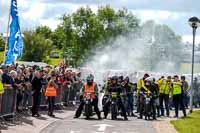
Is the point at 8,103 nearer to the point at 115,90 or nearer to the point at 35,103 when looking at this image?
the point at 35,103

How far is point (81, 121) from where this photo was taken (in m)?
25.3

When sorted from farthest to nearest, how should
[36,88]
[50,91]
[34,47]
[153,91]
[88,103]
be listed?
[34,47]
[153,91]
[50,91]
[88,103]
[36,88]

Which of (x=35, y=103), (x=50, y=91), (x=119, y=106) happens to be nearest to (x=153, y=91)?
(x=119, y=106)

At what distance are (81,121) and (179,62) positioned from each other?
8391 cm

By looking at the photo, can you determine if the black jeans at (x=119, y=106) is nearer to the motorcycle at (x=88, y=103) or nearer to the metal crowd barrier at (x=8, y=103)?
the motorcycle at (x=88, y=103)

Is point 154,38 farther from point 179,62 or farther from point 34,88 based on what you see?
point 34,88

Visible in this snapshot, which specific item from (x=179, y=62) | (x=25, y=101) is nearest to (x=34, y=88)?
(x=25, y=101)

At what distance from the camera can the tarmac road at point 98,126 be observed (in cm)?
2156

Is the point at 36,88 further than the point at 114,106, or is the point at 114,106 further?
the point at 114,106

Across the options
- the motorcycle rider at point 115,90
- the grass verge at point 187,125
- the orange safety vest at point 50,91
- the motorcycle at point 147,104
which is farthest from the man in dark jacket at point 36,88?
the grass verge at point 187,125

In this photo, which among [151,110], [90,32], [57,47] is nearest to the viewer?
[151,110]

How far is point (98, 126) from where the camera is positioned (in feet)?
76.1

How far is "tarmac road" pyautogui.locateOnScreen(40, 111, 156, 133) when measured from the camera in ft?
70.7

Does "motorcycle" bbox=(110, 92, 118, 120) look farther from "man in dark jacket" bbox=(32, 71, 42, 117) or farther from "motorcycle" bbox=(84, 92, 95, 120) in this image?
"man in dark jacket" bbox=(32, 71, 42, 117)
